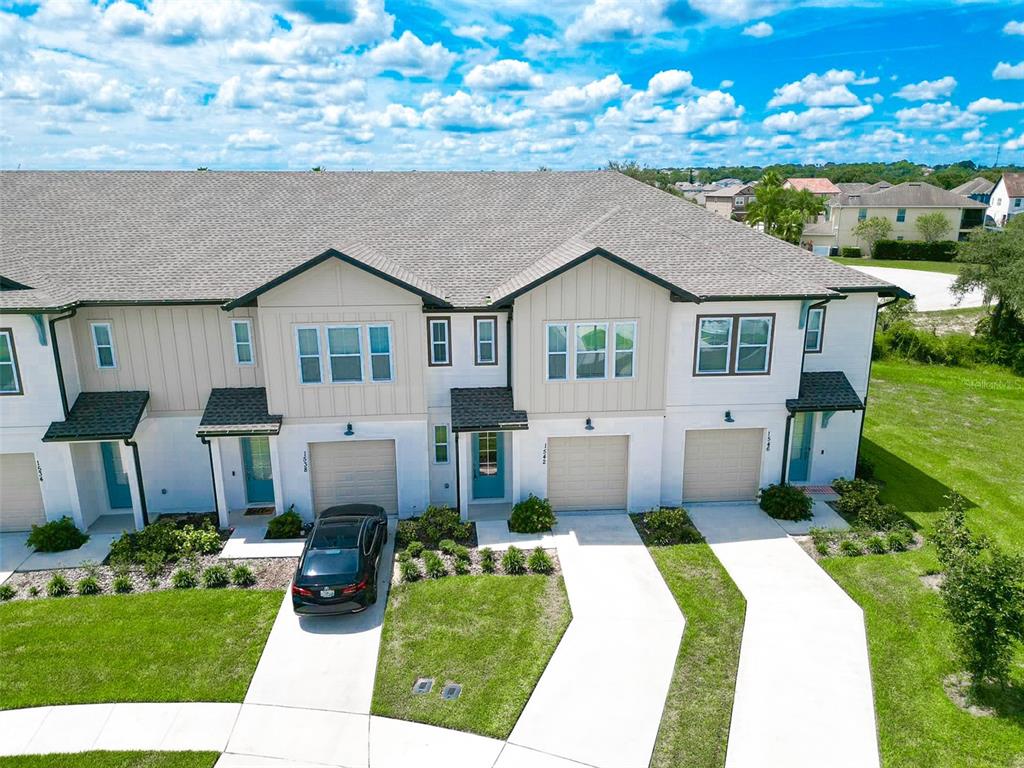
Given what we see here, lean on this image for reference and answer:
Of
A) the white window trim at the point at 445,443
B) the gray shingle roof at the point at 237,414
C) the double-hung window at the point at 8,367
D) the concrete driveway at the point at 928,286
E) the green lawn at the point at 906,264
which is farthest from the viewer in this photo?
the green lawn at the point at 906,264

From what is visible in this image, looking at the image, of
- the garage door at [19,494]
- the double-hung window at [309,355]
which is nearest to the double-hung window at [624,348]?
the double-hung window at [309,355]

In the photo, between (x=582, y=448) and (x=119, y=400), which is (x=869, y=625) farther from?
(x=119, y=400)

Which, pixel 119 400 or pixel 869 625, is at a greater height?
pixel 119 400

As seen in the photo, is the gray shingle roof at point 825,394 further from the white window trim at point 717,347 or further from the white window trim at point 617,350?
the white window trim at point 617,350

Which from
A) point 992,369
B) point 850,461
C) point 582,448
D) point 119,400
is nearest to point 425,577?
point 582,448

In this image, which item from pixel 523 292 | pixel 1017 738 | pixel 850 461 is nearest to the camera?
pixel 1017 738
